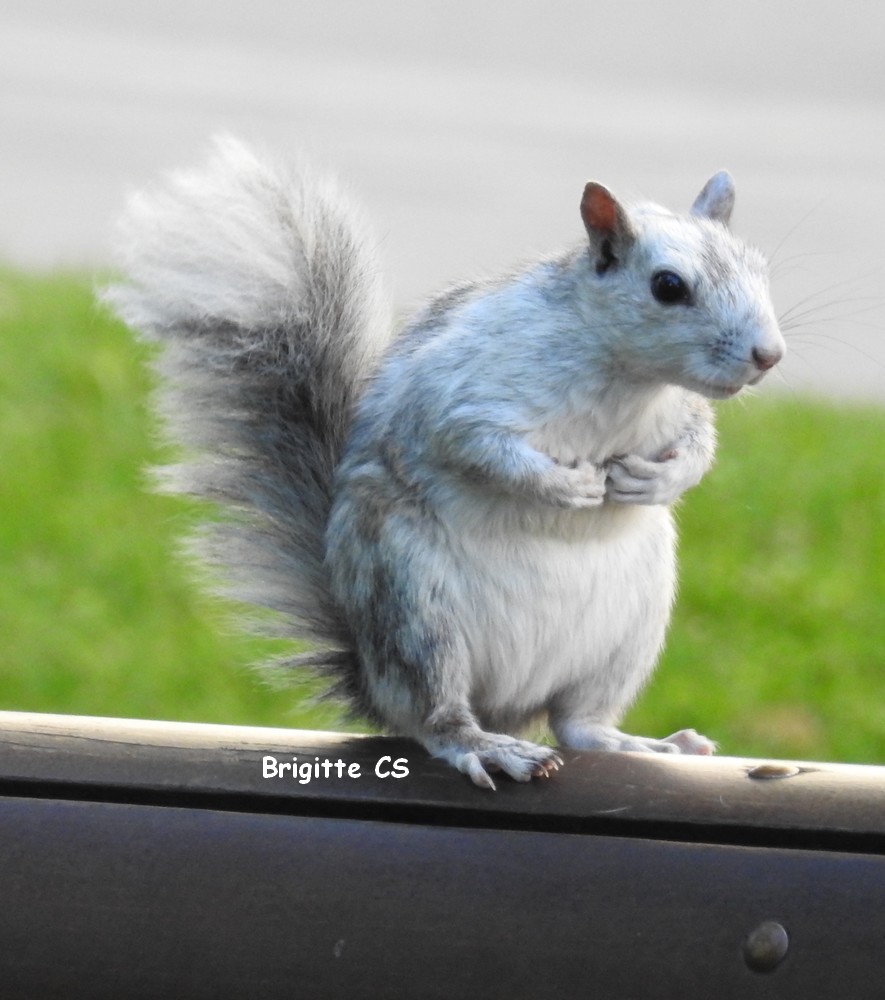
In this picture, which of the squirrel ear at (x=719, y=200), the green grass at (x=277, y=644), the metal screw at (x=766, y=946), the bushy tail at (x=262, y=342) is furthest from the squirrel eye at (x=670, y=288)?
the green grass at (x=277, y=644)

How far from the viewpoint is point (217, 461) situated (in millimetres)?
1256

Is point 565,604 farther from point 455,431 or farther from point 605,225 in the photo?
point 605,225

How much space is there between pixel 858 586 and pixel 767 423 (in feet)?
1.69

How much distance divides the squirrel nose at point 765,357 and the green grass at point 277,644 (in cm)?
117

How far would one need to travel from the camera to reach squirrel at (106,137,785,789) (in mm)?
1081

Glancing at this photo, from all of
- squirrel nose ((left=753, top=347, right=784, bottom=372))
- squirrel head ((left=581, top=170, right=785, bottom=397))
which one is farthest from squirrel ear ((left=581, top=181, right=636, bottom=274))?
squirrel nose ((left=753, top=347, right=784, bottom=372))

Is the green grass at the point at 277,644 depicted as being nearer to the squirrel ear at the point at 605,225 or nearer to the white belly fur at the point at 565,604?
the white belly fur at the point at 565,604

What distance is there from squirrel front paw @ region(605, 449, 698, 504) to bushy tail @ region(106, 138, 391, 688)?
0.79ft

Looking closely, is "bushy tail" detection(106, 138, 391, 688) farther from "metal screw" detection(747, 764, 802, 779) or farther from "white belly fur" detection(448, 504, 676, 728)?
"metal screw" detection(747, 764, 802, 779)

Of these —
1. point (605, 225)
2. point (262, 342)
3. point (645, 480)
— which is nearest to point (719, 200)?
point (605, 225)

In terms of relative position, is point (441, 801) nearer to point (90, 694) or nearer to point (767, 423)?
point (90, 694)

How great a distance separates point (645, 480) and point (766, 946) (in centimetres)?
32

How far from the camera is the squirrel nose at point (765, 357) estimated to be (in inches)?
40.2

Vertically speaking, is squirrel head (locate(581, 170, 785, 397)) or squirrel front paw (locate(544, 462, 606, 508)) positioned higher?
squirrel head (locate(581, 170, 785, 397))
